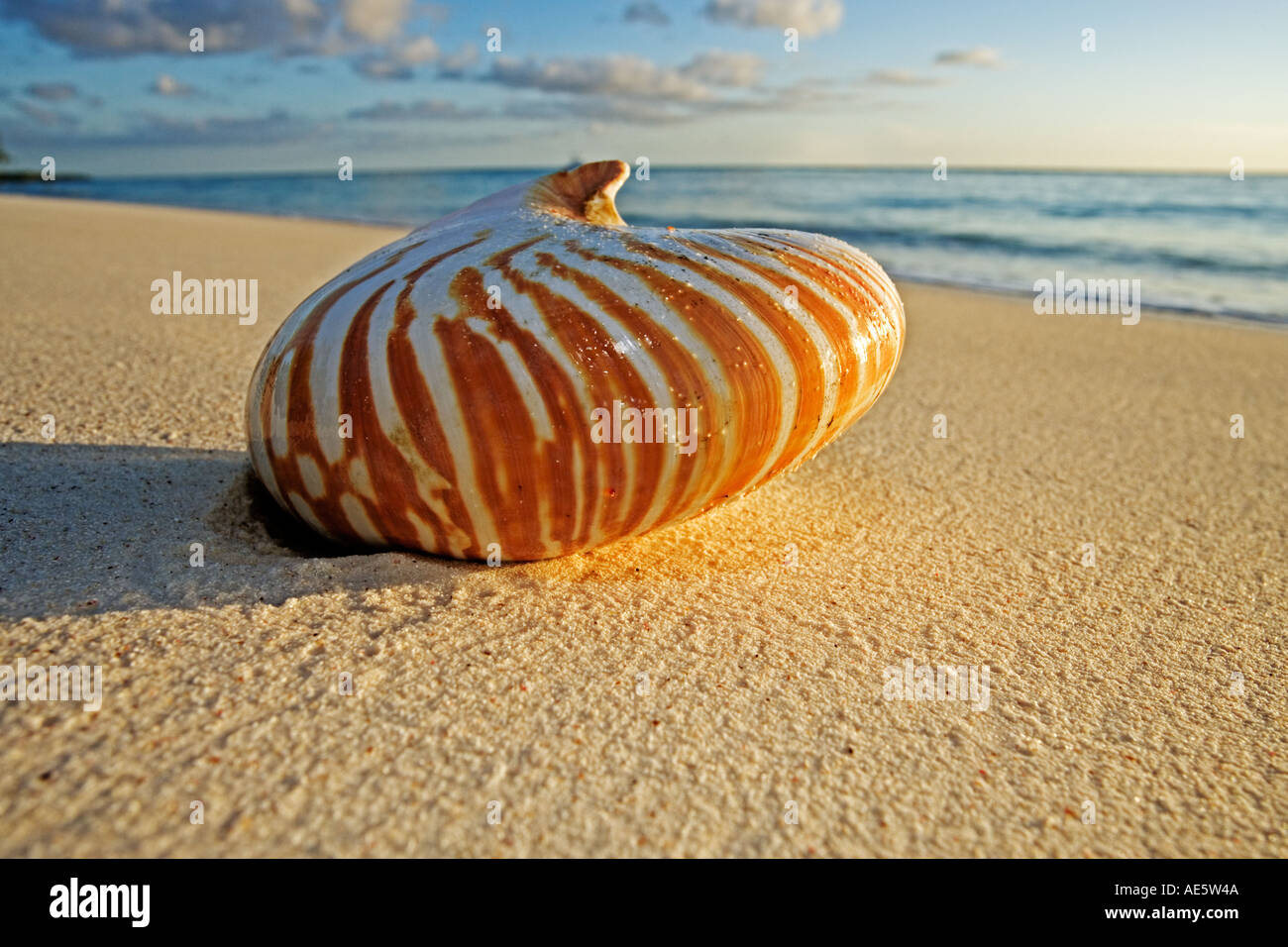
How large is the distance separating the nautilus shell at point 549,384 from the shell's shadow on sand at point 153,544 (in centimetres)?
14

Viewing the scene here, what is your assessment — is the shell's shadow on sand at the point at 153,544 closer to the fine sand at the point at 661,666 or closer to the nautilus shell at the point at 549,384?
the fine sand at the point at 661,666

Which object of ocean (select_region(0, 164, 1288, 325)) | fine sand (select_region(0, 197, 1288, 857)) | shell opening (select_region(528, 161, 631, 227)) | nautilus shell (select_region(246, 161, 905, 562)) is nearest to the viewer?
fine sand (select_region(0, 197, 1288, 857))

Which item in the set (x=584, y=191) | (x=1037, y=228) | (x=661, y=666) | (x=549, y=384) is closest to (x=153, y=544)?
(x=549, y=384)

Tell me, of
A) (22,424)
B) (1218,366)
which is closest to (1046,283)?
(1218,366)

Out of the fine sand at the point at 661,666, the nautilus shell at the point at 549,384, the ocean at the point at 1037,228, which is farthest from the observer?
the ocean at the point at 1037,228

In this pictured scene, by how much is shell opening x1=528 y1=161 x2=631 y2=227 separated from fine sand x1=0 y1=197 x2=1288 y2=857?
101cm

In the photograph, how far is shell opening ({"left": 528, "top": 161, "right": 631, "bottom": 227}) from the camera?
2.75 m

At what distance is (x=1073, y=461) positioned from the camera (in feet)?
12.0

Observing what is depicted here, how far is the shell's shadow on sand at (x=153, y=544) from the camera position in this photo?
2.04m

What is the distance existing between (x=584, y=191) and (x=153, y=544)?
1.60 m

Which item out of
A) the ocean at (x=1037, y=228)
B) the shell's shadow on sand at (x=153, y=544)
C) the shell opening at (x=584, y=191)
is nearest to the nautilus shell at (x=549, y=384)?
the shell's shadow on sand at (x=153, y=544)

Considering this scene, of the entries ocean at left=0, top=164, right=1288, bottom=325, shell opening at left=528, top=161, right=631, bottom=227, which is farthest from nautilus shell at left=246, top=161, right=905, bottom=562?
ocean at left=0, top=164, right=1288, bottom=325

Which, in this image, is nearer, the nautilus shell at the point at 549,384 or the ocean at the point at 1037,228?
the nautilus shell at the point at 549,384

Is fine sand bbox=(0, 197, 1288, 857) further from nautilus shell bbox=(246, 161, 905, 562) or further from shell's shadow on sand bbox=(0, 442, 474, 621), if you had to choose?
nautilus shell bbox=(246, 161, 905, 562)
